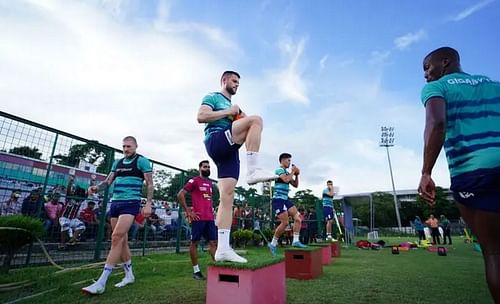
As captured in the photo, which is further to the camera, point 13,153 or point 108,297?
point 13,153

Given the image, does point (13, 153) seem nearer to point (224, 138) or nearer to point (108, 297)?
point (108, 297)

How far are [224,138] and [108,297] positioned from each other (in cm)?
249

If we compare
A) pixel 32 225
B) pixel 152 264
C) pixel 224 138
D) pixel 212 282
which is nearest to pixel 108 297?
pixel 212 282

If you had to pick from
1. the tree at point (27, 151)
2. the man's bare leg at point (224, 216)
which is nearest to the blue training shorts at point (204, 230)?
the man's bare leg at point (224, 216)

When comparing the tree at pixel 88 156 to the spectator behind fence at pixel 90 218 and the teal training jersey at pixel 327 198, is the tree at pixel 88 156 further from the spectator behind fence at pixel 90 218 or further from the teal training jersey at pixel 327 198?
the teal training jersey at pixel 327 198

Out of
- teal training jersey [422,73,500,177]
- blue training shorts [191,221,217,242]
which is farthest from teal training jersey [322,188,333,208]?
teal training jersey [422,73,500,177]

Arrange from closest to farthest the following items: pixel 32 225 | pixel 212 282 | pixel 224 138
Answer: pixel 212 282 < pixel 224 138 < pixel 32 225

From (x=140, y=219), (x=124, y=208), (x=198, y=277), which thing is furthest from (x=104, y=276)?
(x=140, y=219)

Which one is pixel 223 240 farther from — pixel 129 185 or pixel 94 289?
pixel 129 185

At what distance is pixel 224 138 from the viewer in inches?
117

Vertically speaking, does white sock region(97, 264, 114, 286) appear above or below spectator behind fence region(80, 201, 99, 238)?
below

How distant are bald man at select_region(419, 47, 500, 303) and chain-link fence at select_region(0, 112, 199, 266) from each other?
20.3 feet

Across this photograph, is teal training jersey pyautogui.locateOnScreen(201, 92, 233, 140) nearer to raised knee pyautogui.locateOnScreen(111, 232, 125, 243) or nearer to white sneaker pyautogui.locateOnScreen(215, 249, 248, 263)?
white sneaker pyautogui.locateOnScreen(215, 249, 248, 263)

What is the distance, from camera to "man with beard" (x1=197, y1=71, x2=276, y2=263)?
2891mm
